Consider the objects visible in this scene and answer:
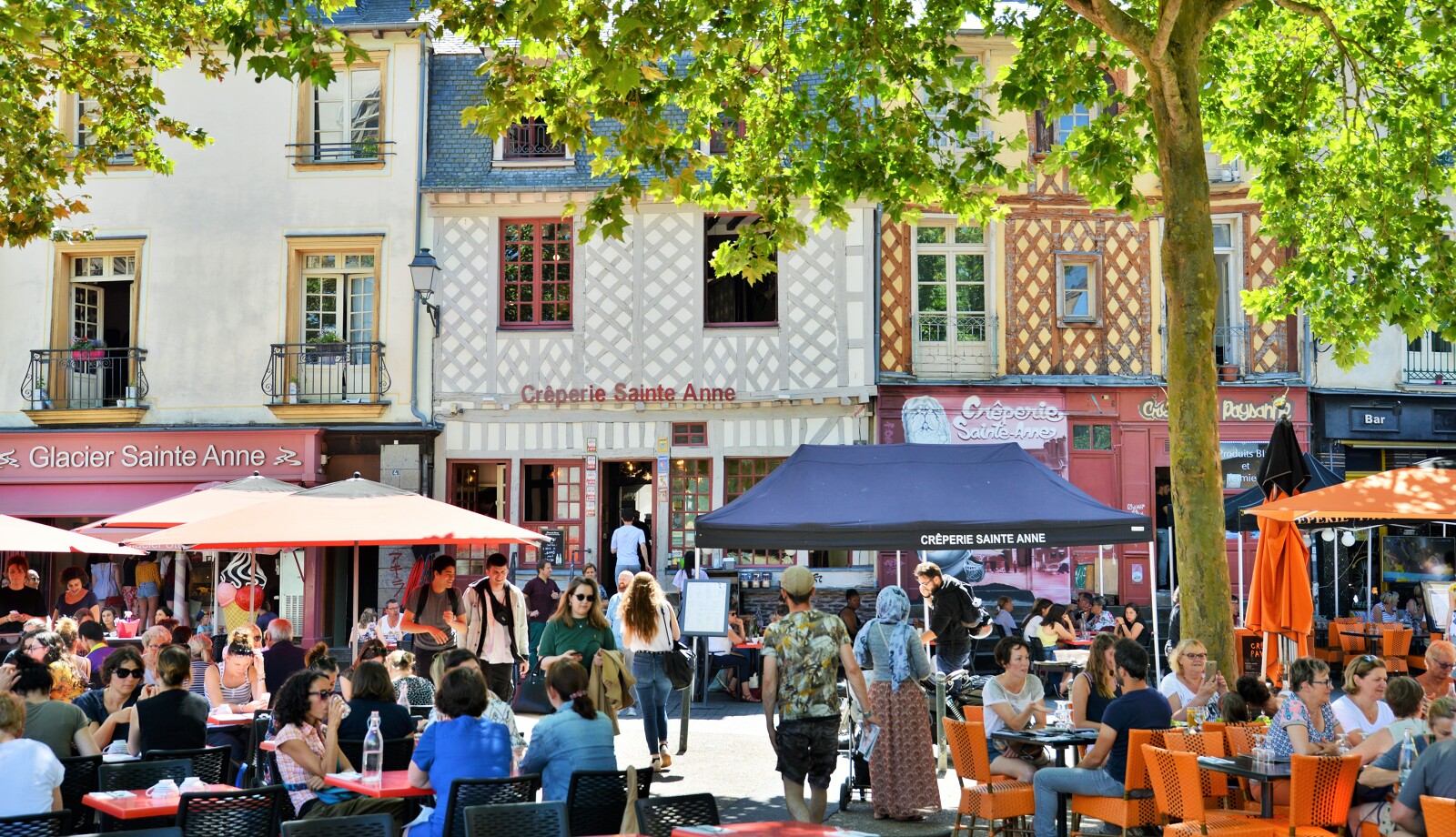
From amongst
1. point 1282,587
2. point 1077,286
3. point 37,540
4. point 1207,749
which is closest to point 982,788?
point 1207,749

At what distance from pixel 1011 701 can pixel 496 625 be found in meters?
4.82

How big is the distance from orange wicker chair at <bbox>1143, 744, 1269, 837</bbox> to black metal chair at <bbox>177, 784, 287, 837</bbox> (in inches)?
157

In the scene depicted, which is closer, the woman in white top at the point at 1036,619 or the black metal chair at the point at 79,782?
the black metal chair at the point at 79,782

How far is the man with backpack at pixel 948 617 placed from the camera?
39.5ft

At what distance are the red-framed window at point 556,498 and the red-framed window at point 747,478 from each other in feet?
6.58

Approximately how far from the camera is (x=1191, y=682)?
29.8 feet

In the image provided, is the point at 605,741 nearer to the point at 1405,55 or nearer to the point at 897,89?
the point at 897,89

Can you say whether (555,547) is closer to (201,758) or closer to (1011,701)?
(1011,701)

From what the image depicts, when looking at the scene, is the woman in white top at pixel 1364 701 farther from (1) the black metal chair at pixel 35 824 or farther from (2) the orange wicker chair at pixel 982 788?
(1) the black metal chair at pixel 35 824

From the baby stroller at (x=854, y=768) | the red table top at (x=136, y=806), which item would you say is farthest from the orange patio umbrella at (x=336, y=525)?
the red table top at (x=136, y=806)

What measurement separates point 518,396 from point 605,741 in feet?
46.2

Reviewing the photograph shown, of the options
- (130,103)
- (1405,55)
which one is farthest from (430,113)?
(1405,55)

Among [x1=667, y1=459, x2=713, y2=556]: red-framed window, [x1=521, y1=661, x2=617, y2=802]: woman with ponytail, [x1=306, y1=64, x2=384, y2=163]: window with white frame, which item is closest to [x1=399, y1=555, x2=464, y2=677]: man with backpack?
[x1=521, y1=661, x2=617, y2=802]: woman with ponytail

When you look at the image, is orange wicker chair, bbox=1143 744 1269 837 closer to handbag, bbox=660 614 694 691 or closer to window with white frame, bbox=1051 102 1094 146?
handbag, bbox=660 614 694 691
